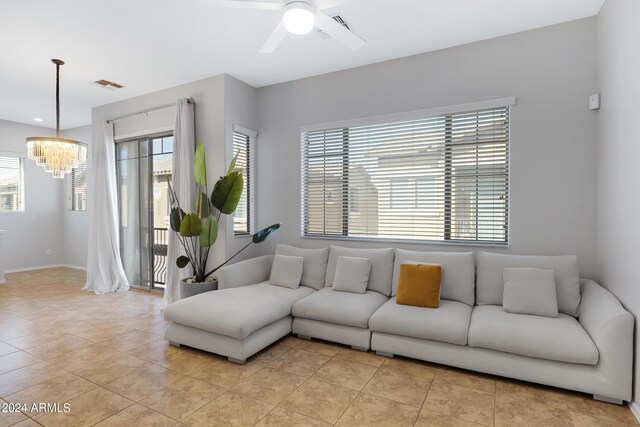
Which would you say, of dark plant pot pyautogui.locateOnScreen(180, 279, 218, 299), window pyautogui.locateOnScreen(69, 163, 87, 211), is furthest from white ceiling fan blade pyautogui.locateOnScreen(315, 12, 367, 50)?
window pyautogui.locateOnScreen(69, 163, 87, 211)

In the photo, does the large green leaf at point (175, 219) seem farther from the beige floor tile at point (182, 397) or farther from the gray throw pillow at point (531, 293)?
the gray throw pillow at point (531, 293)

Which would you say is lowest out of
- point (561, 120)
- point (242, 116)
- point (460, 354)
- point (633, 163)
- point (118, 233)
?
point (460, 354)

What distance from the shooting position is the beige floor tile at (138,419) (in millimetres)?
2100

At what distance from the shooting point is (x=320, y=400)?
239 centimetres

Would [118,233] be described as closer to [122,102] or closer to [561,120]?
[122,102]

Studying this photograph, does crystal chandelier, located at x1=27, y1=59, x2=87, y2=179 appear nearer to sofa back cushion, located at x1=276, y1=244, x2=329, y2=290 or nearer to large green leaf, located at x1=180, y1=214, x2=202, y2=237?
large green leaf, located at x1=180, y1=214, x2=202, y2=237

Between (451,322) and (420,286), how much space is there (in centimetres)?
48

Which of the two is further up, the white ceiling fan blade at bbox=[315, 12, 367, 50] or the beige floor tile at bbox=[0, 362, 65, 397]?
the white ceiling fan blade at bbox=[315, 12, 367, 50]

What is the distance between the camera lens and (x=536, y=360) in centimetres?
249

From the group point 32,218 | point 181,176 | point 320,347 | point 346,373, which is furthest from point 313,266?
point 32,218

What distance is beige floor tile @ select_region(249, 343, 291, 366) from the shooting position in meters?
3.01

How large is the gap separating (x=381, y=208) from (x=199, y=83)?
3000 mm

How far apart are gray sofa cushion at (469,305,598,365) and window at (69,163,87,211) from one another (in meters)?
7.90

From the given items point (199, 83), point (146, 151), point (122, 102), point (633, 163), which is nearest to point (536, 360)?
point (633, 163)
